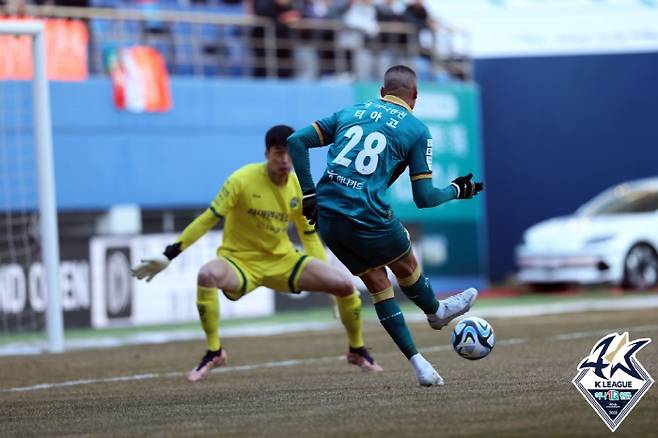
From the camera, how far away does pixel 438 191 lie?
871 centimetres

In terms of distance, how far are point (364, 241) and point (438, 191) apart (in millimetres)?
588

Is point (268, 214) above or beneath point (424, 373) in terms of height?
above

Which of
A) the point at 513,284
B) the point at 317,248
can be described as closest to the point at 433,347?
the point at 317,248

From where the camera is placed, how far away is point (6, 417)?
8.38 meters

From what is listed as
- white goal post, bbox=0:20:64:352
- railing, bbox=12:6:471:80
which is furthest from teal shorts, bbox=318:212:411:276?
railing, bbox=12:6:471:80

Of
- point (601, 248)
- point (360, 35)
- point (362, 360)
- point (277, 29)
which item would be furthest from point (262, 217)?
point (360, 35)

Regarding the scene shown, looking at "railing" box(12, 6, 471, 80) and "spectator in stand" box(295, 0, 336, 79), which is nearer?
"railing" box(12, 6, 471, 80)

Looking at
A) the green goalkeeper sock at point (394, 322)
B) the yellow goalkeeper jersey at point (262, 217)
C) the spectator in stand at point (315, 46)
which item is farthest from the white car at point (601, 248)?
the green goalkeeper sock at point (394, 322)

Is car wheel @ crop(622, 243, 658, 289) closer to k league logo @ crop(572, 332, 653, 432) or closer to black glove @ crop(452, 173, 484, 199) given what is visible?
black glove @ crop(452, 173, 484, 199)

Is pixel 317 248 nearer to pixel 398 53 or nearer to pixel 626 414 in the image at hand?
pixel 626 414

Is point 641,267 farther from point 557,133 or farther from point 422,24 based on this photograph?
point 422,24

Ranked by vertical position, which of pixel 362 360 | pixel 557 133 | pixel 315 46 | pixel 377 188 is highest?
pixel 315 46

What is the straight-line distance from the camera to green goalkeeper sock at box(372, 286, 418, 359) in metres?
8.96

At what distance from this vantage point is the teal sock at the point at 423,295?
358 inches
